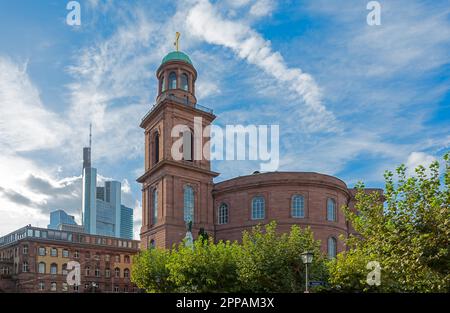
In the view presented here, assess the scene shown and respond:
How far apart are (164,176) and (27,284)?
29.4 meters

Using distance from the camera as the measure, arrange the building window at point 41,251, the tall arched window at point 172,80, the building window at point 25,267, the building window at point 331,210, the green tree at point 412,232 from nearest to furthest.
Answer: the green tree at point 412,232 → the building window at point 331,210 → the tall arched window at point 172,80 → the building window at point 25,267 → the building window at point 41,251

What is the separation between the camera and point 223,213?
174ft

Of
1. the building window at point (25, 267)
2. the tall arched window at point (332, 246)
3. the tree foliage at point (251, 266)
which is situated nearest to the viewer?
the tree foliage at point (251, 266)

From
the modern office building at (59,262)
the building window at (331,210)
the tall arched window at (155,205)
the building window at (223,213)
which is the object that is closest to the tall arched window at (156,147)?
the tall arched window at (155,205)

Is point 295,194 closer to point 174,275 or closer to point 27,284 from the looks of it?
point 174,275

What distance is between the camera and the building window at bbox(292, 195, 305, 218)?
49812mm

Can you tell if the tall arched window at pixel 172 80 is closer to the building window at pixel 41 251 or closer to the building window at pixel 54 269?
the building window at pixel 41 251

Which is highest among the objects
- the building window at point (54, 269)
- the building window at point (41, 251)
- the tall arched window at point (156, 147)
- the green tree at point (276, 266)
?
the tall arched window at point (156, 147)

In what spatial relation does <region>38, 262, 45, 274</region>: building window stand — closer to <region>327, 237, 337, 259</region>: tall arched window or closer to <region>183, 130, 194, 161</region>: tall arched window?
<region>183, 130, 194, 161</region>: tall arched window

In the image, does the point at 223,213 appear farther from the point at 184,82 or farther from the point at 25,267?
the point at 25,267

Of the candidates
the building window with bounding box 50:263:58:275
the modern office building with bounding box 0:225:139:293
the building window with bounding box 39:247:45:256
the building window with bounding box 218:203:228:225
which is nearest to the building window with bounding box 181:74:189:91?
the building window with bounding box 218:203:228:225

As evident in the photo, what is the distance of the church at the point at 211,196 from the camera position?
49.5 metres

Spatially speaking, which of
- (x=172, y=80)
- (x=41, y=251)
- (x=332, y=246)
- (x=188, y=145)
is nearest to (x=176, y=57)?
(x=172, y=80)
